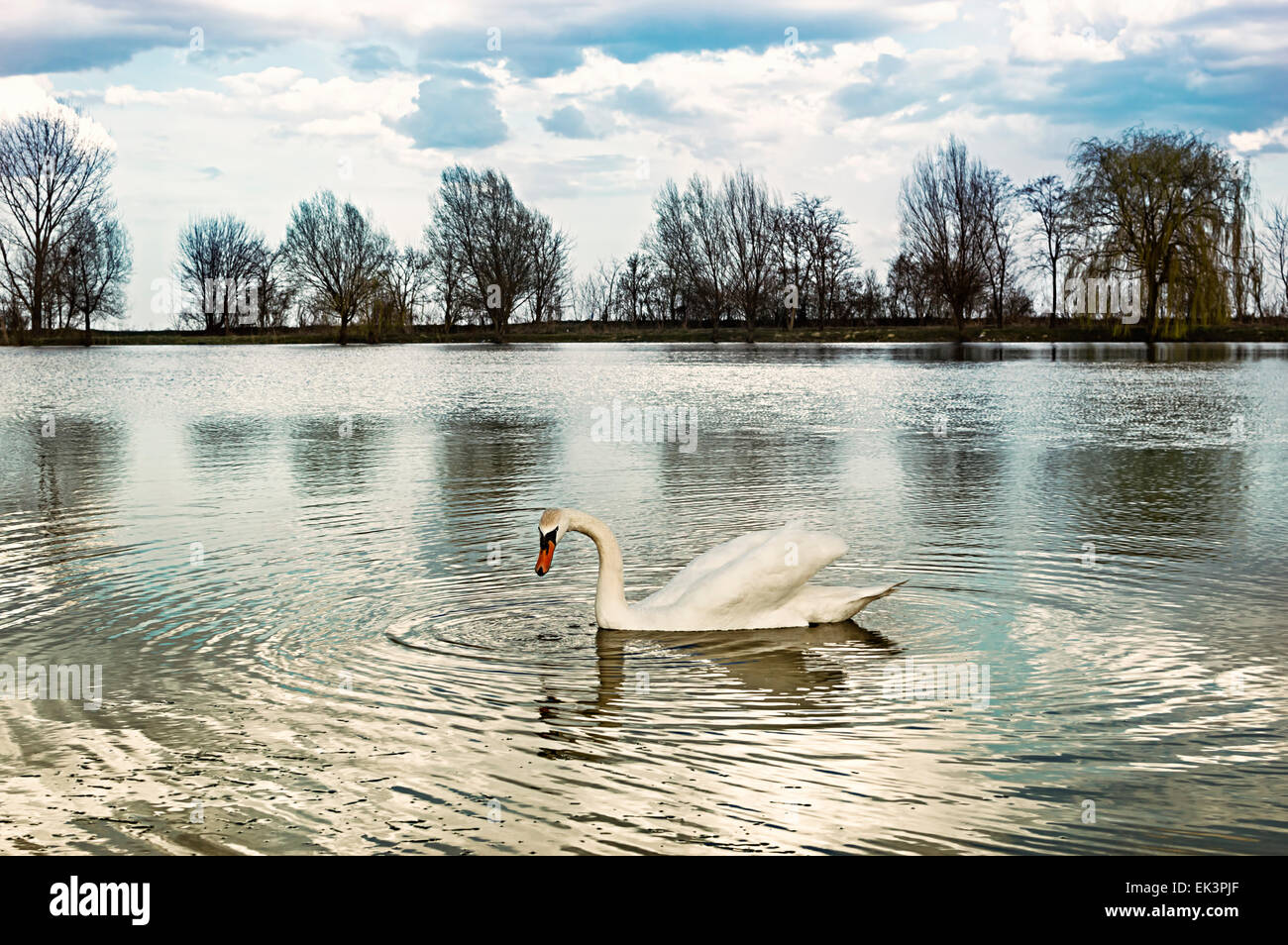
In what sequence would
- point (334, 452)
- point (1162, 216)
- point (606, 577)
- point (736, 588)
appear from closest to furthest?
point (736, 588), point (606, 577), point (334, 452), point (1162, 216)

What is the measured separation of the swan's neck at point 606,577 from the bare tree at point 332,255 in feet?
290

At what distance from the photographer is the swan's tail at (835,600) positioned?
7.86 meters

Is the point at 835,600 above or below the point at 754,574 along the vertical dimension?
below

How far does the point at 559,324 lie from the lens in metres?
105

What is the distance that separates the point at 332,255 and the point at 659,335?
1020 inches

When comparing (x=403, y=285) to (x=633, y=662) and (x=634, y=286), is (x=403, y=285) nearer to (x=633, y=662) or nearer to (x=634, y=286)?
(x=634, y=286)

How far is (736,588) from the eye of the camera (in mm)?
7566

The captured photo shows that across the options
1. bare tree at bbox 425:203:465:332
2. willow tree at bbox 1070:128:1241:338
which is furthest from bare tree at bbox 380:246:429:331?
willow tree at bbox 1070:128:1241:338

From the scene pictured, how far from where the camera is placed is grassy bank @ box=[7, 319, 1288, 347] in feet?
232

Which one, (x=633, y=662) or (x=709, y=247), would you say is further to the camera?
(x=709, y=247)

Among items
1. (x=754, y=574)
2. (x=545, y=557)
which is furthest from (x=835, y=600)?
(x=545, y=557)

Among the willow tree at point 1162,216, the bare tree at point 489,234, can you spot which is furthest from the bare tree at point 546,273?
the willow tree at point 1162,216

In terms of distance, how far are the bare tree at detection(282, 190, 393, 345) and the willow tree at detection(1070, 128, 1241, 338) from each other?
179 feet

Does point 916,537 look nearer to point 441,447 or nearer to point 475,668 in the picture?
point 475,668
